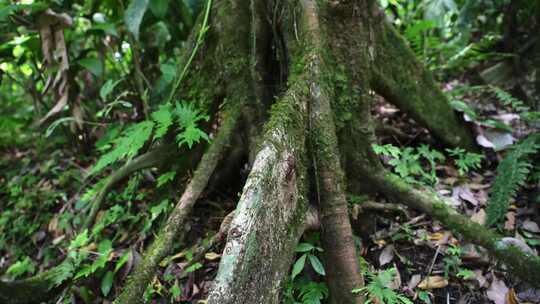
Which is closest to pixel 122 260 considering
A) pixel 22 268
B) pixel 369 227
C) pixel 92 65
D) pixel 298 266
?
pixel 22 268

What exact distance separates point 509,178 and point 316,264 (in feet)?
4.71

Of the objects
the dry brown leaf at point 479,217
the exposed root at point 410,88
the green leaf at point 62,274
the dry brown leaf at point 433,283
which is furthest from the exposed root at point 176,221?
the dry brown leaf at point 479,217

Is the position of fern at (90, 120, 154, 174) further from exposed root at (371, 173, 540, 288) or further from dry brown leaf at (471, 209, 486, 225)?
dry brown leaf at (471, 209, 486, 225)

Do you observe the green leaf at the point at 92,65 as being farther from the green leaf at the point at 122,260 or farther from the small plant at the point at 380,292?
the small plant at the point at 380,292

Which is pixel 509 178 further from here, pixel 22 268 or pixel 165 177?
pixel 22 268

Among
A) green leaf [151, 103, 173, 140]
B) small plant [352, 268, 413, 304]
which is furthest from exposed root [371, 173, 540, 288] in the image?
green leaf [151, 103, 173, 140]

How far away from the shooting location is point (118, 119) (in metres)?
4.18

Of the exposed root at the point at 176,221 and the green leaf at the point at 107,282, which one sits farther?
the green leaf at the point at 107,282

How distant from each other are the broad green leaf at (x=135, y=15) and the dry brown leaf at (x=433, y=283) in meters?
2.46

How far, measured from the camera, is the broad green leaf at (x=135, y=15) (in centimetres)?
292

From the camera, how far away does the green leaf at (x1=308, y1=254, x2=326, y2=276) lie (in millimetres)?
2176

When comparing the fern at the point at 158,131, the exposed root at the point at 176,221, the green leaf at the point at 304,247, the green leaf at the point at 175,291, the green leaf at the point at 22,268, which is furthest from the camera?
the green leaf at the point at 22,268

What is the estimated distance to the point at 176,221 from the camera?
7.81 ft

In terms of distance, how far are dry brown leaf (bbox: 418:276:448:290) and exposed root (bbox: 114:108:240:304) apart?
141 centimetres
